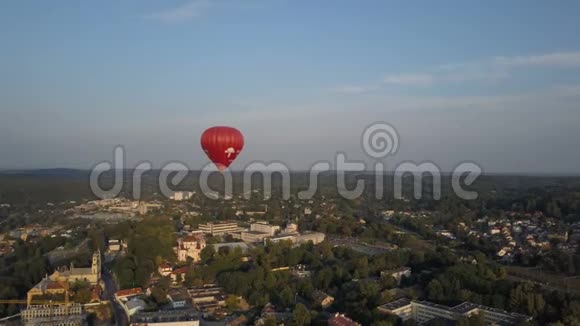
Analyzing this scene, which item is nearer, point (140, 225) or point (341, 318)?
point (341, 318)

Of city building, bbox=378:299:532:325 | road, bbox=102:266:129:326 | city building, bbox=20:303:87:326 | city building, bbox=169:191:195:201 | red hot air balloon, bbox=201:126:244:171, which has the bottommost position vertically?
road, bbox=102:266:129:326

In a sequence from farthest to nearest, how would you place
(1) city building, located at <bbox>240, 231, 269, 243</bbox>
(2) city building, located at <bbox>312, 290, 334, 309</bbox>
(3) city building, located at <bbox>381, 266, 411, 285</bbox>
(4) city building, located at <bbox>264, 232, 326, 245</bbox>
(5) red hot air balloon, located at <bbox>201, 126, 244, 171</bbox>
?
(1) city building, located at <bbox>240, 231, 269, 243</bbox>
(4) city building, located at <bbox>264, 232, 326, 245</bbox>
(3) city building, located at <bbox>381, 266, 411, 285</bbox>
(5) red hot air balloon, located at <bbox>201, 126, 244, 171</bbox>
(2) city building, located at <bbox>312, 290, 334, 309</bbox>

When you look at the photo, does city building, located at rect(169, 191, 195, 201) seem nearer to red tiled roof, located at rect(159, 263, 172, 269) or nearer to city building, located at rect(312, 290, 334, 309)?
red tiled roof, located at rect(159, 263, 172, 269)

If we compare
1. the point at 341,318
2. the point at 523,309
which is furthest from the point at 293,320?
the point at 523,309

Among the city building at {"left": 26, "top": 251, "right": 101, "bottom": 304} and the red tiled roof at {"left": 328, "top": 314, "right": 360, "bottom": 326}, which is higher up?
the red tiled roof at {"left": 328, "top": 314, "right": 360, "bottom": 326}

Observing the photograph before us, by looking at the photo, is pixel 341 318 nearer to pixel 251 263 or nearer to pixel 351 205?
pixel 251 263

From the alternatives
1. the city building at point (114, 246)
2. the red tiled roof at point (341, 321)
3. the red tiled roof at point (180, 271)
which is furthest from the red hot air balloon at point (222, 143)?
the city building at point (114, 246)

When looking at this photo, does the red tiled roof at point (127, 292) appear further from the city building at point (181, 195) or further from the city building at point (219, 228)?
the city building at point (181, 195)

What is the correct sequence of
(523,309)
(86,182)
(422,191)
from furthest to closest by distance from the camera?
(422,191)
(86,182)
(523,309)

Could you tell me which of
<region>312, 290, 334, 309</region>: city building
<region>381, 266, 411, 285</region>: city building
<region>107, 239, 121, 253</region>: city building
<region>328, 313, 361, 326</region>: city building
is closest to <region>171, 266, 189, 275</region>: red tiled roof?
<region>312, 290, 334, 309</region>: city building
